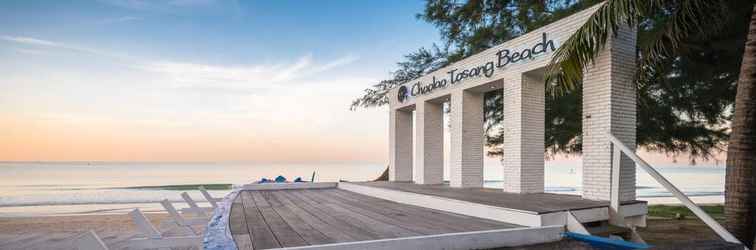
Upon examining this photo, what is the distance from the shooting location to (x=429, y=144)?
12555 millimetres

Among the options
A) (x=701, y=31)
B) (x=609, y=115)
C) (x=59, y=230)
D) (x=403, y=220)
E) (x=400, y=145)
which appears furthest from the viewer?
(x=400, y=145)

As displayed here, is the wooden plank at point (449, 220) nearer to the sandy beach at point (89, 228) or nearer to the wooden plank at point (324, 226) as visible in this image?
the wooden plank at point (324, 226)

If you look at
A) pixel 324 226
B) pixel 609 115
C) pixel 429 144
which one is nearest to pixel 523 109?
pixel 609 115

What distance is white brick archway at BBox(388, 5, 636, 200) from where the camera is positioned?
257 inches

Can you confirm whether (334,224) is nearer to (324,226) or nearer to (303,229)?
(324,226)

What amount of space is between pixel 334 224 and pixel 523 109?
4.96 m

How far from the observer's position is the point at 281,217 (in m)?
6.05

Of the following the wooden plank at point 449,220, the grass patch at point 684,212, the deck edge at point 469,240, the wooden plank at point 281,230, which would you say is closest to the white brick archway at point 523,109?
the wooden plank at point 449,220

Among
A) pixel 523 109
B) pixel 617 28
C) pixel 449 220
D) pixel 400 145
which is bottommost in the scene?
pixel 449 220

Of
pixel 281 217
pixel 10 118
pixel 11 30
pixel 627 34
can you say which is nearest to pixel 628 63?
pixel 627 34

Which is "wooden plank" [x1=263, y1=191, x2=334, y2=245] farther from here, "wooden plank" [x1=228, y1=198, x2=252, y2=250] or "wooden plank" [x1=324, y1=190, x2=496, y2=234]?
"wooden plank" [x1=324, y1=190, x2=496, y2=234]

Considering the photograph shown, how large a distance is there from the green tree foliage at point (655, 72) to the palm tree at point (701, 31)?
12 centimetres

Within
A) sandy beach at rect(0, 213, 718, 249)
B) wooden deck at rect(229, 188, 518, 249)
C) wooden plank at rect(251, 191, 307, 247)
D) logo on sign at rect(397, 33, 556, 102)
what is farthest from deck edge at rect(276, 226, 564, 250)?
sandy beach at rect(0, 213, 718, 249)

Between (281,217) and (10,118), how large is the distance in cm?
2007
